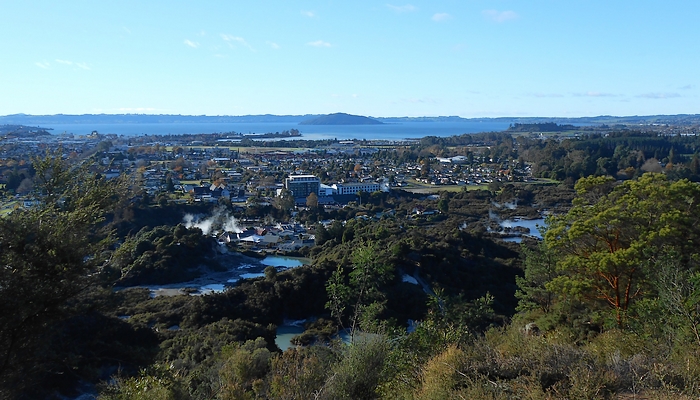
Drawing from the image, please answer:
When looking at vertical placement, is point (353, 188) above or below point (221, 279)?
above

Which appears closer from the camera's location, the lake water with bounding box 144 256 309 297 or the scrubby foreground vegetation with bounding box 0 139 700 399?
the scrubby foreground vegetation with bounding box 0 139 700 399

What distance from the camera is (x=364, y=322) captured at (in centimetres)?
505

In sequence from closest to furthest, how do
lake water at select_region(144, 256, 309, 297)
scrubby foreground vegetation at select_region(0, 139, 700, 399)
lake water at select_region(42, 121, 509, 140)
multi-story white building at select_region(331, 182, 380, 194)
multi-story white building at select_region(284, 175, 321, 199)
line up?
1. scrubby foreground vegetation at select_region(0, 139, 700, 399)
2. lake water at select_region(144, 256, 309, 297)
3. multi-story white building at select_region(284, 175, 321, 199)
4. multi-story white building at select_region(331, 182, 380, 194)
5. lake water at select_region(42, 121, 509, 140)

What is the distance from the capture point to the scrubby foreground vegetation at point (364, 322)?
3377 mm

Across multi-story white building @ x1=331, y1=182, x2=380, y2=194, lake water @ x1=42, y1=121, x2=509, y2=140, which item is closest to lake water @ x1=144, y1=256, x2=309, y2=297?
multi-story white building @ x1=331, y1=182, x2=380, y2=194

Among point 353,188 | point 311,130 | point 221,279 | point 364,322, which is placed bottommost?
point 221,279

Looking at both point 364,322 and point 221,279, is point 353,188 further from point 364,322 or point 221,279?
point 364,322

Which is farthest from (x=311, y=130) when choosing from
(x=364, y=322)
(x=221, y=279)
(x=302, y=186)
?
(x=364, y=322)

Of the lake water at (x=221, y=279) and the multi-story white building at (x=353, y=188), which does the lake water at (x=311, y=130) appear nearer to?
the multi-story white building at (x=353, y=188)

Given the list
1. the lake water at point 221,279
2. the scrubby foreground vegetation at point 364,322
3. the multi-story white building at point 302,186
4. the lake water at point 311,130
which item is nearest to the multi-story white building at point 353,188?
the multi-story white building at point 302,186

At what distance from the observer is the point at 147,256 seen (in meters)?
15.9

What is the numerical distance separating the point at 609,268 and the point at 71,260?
5.57 meters

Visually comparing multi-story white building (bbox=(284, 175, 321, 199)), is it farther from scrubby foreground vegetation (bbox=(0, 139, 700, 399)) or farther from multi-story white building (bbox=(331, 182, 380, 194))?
scrubby foreground vegetation (bbox=(0, 139, 700, 399))

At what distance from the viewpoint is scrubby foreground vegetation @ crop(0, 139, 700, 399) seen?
338 cm
